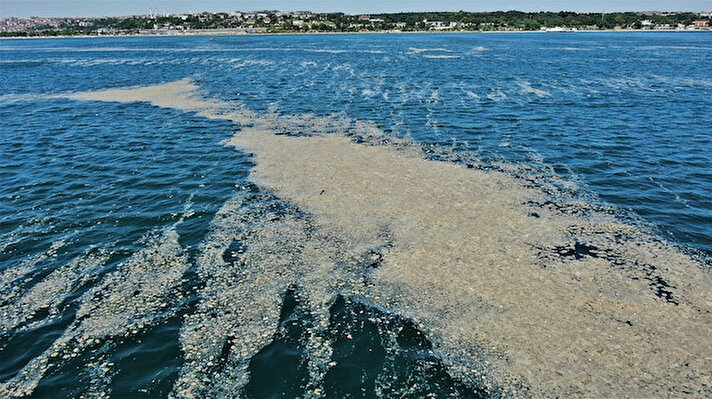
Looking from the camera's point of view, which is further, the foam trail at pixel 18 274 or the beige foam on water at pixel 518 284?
the foam trail at pixel 18 274

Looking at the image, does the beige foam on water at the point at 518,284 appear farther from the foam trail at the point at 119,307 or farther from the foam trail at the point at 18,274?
the foam trail at the point at 18,274

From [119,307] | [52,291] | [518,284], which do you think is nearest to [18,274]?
[52,291]

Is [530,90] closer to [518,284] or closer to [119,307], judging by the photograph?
[518,284]

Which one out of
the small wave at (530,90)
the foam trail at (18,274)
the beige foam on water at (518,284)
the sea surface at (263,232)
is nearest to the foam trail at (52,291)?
the sea surface at (263,232)

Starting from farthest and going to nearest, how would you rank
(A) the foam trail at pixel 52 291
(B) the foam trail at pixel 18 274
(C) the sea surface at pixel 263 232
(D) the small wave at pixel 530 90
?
(D) the small wave at pixel 530 90
(B) the foam trail at pixel 18 274
(A) the foam trail at pixel 52 291
(C) the sea surface at pixel 263 232

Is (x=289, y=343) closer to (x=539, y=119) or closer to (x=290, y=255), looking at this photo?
(x=290, y=255)

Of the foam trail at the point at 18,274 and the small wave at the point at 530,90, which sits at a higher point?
the small wave at the point at 530,90

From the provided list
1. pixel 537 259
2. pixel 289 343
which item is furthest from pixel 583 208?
pixel 289 343
